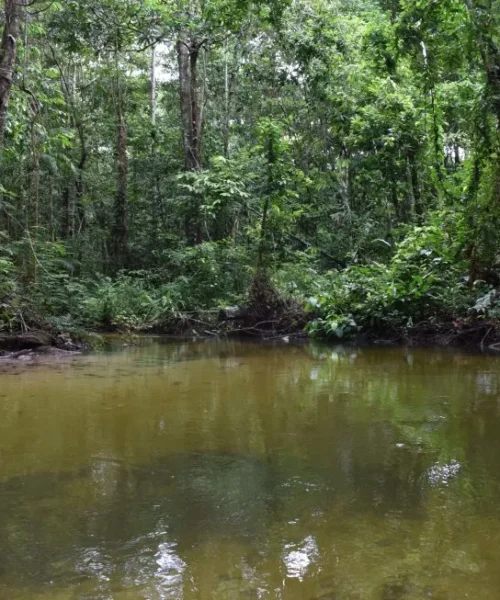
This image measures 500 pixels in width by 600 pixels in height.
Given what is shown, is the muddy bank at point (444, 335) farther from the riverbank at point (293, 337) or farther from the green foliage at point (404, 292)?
the green foliage at point (404, 292)

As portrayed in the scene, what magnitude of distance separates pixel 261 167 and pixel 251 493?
10.9m

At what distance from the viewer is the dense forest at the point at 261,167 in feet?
27.6

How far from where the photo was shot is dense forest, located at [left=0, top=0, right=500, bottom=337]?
331 inches

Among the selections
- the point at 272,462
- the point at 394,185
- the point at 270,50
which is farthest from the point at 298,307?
the point at 270,50

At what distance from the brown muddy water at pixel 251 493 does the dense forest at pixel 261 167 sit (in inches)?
183

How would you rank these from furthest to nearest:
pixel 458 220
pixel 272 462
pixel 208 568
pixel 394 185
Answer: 1. pixel 394 185
2. pixel 458 220
3. pixel 272 462
4. pixel 208 568

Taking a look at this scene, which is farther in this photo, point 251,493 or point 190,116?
point 190,116

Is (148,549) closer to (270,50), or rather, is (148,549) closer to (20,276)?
(20,276)

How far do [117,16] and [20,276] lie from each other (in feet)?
29.7

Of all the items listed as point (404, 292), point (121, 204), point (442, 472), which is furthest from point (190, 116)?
point (442, 472)

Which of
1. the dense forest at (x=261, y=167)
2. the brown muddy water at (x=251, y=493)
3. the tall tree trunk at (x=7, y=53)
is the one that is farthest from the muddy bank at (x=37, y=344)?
the brown muddy water at (x=251, y=493)

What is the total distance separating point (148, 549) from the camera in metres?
1.88

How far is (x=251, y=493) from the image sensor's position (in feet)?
7.77

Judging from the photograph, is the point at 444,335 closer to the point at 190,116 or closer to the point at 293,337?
the point at 293,337
